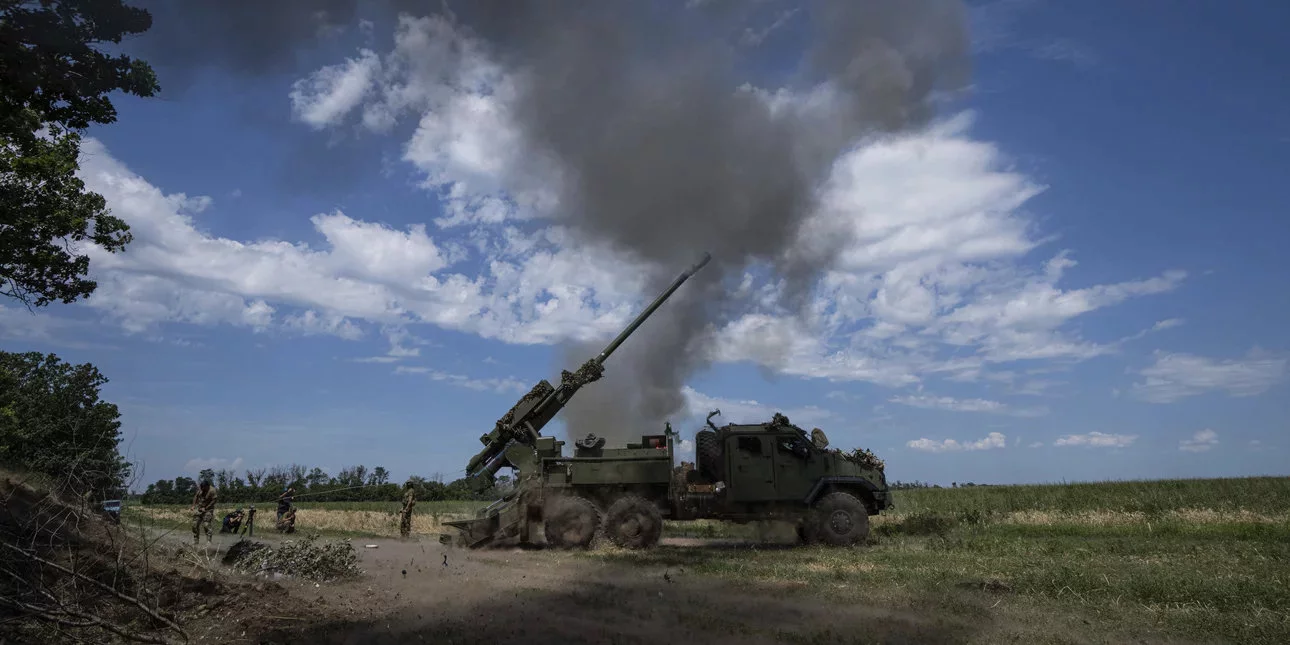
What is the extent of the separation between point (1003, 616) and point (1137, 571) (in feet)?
12.0

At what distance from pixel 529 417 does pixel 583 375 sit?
1602 mm

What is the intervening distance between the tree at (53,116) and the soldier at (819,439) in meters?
13.1

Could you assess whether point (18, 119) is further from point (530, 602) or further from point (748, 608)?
point (748, 608)

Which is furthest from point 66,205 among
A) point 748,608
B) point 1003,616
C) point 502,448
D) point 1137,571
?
point 1137,571

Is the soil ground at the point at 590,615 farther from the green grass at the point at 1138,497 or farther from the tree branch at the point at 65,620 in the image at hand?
the green grass at the point at 1138,497

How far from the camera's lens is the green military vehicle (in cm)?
1556

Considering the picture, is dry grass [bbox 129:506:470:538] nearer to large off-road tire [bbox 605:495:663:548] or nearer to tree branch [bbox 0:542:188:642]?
large off-road tire [bbox 605:495:663:548]

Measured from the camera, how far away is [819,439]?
1633 cm

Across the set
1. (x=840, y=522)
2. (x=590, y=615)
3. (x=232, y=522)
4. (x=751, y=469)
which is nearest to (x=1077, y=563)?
(x=840, y=522)

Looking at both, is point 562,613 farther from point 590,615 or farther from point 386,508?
point 386,508

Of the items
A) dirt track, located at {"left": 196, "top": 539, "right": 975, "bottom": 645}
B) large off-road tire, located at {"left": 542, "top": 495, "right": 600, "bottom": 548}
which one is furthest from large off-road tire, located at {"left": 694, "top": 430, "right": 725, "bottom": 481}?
dirt track, located at {"left": 196, "top": 539, "right": 975, "bottom": 645}

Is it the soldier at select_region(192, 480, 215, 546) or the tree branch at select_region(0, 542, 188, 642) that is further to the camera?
the soldier at select_region(192, 480, 215, 546)

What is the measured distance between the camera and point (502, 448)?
1814 centimetres

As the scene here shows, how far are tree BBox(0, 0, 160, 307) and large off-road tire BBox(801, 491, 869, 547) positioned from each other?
13.3 meters
